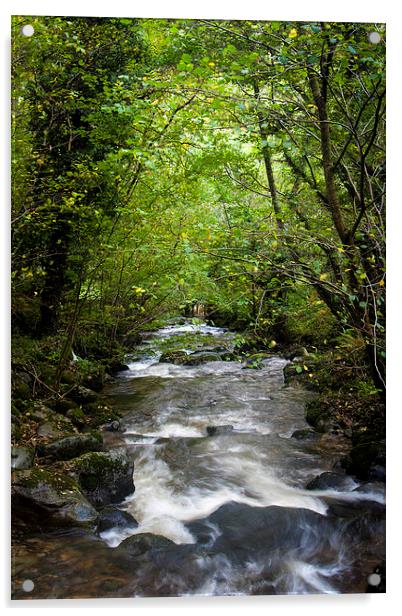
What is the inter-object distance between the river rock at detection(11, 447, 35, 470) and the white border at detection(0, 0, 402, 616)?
3.6 inches

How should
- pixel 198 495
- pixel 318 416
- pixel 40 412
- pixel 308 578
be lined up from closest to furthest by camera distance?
pixel 308 578 → pixel 198 495 → pixel 40 412 → pixel 318 416

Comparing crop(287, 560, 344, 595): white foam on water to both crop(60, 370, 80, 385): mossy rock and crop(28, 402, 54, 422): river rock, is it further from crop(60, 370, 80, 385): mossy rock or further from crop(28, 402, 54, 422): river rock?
crop(60, 370, 80, 385): mossy rock

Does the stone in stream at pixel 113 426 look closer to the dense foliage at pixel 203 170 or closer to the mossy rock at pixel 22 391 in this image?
the mossy rock at pixel 22 391

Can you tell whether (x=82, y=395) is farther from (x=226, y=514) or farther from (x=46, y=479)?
(x=226, y=514)

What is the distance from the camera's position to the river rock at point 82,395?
4.16 m

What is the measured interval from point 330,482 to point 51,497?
1.96m

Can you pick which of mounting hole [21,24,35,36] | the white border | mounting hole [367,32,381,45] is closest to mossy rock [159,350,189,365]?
the white border

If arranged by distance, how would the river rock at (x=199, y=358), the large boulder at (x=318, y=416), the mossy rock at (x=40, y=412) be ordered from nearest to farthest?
1. the mossy rock at (x=40, y=412)
2. the large boulder at (x=318, y=416)
3. the river rock at (x=199, y=358)

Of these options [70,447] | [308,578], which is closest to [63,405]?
[70,447]

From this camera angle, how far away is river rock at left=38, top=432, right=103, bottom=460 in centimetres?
322

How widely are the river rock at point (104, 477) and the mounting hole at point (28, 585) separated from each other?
0.59 m

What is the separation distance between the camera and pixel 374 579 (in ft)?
8.93
